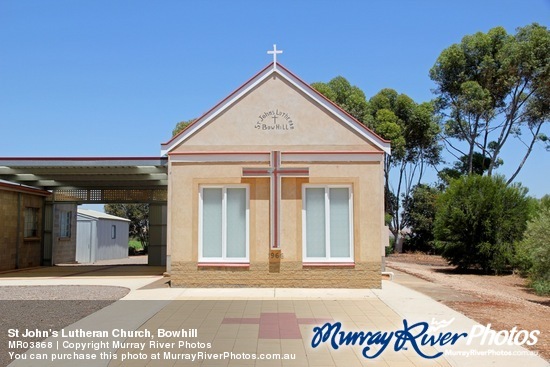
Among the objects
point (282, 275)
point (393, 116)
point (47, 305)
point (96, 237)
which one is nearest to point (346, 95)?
point (393, 116)

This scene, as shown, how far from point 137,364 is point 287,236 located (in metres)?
7.35

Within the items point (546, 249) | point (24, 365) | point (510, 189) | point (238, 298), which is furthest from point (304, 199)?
point (510, 189)

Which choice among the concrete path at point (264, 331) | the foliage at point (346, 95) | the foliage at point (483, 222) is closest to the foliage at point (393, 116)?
the foliage at point (346, 95)

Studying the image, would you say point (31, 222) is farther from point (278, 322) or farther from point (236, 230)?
point (278, 322)

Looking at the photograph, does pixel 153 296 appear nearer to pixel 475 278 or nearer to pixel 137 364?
pixel 137 364

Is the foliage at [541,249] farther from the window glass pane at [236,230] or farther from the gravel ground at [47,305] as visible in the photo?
the gravel ground at [47,305]

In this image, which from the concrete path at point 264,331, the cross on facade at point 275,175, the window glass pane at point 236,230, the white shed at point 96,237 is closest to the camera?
the concrete path at point 264,331

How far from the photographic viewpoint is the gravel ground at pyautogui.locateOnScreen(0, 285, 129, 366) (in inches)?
372

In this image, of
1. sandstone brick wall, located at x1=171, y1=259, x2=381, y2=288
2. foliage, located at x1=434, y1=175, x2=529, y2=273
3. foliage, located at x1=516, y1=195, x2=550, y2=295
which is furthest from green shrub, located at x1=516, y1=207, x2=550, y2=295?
foliage, located at x1=434, y1=175, x2=529, y2=273

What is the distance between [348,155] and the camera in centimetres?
1430

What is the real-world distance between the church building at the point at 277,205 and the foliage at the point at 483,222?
974 cm

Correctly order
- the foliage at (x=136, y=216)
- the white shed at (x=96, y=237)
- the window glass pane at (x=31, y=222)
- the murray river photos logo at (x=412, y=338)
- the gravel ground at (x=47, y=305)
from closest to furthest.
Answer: the murray river photos logo at (x=412, y=338) < the gravel ground at (x=47, y=305) < the window glass pane at (x=31, y=222) < the white shed at (x=96, y=237) < the foliage at (x=136, y=216)

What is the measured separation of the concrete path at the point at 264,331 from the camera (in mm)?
7426

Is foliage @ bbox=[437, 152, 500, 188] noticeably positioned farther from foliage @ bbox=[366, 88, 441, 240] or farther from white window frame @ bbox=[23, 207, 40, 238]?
white window frame @ bbox=[23, 207, 40, 238]
